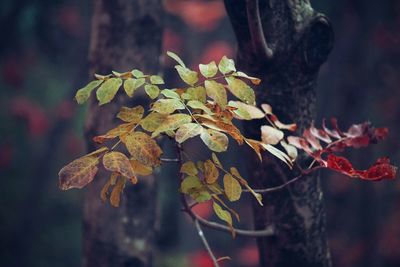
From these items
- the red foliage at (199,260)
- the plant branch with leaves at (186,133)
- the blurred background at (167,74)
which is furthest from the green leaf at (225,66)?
the red foliage at (199,260)

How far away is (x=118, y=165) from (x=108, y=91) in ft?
0.70

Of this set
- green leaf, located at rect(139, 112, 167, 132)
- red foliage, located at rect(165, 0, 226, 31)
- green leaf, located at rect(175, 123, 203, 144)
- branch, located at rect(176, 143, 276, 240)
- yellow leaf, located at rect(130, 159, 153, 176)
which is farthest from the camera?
red foliage, located at rect(165, 0, 226, 31)

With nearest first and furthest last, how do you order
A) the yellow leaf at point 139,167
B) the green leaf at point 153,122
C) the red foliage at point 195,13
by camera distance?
the green leaf at point 153,122
the yellow leaf at point 139,167
the red foliage at point 195,13

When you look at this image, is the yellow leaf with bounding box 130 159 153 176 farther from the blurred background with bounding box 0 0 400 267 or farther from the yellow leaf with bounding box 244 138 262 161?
the blurred background with bounding box 0 0 400 267

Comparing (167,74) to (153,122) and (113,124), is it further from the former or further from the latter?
(153,122)

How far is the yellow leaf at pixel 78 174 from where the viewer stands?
113 centimetres

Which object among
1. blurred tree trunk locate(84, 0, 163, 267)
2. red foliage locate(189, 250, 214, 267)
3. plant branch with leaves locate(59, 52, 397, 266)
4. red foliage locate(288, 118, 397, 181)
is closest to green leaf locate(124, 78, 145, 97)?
plant branch with leaves locate(59, 52, 397, 266)

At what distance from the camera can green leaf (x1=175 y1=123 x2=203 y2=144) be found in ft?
3.51

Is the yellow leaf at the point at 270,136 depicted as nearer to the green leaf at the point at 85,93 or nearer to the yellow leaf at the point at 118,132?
the yellow leaf at the point at 118,132

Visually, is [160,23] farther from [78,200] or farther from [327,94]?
[78,200]

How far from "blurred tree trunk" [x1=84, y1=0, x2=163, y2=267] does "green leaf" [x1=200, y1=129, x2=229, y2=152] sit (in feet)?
4.19

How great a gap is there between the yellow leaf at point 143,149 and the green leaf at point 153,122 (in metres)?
0.03

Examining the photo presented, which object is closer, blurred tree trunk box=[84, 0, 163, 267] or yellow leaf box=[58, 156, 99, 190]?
yellow leaf box=[58, 156, 99, 190]

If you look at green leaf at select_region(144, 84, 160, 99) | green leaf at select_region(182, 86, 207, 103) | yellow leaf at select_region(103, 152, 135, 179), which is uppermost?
green leaf at select_region(144, 84, 160, 99)
